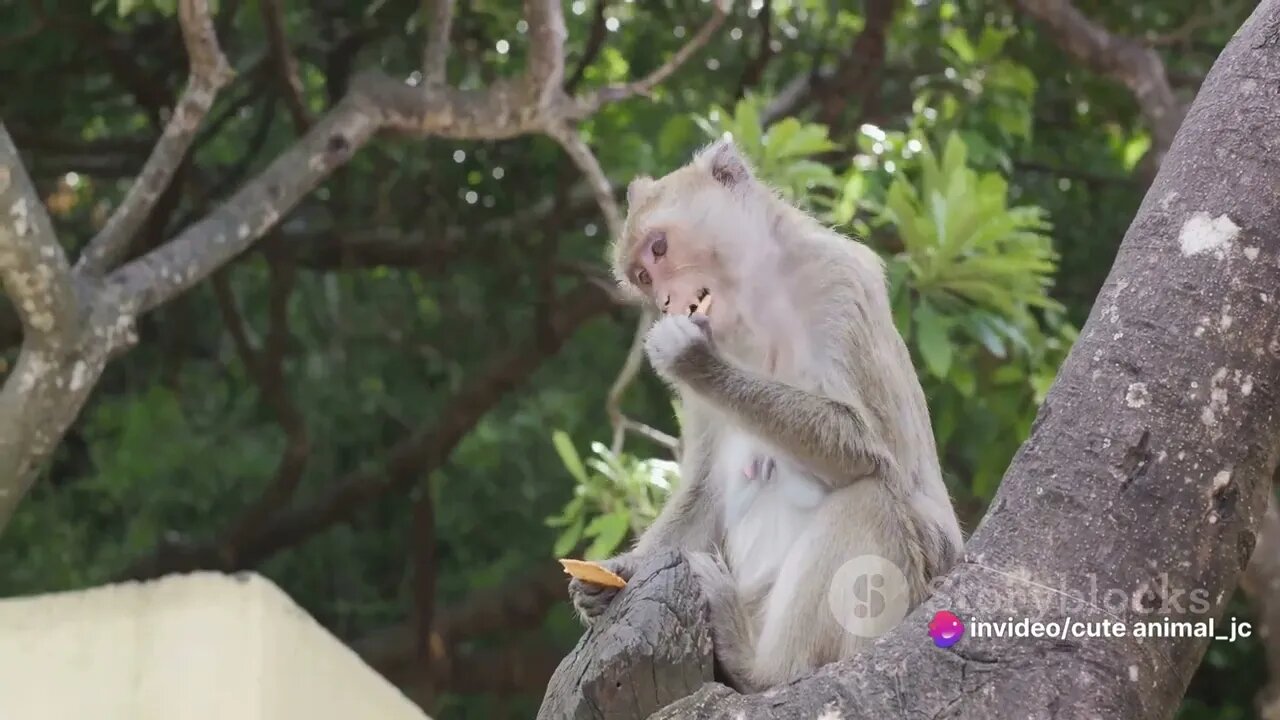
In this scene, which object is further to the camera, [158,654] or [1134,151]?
[1134,151]

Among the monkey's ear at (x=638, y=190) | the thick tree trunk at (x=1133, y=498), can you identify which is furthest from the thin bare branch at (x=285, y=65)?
the thick tree trunk at (x=1133, y=498)

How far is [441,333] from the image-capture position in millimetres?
8242

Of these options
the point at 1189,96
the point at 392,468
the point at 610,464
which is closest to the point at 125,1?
the point at 610,464

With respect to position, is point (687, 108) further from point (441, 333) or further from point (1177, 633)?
point (1177, 633)

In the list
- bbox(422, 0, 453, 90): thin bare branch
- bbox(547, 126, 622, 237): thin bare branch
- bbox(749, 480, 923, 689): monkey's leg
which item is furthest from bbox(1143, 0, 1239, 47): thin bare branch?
bbox(749, 480, 923, 689): monkey's leg

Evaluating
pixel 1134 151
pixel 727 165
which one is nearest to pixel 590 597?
pixel 727 165

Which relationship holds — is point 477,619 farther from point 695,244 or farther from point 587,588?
point 587,588

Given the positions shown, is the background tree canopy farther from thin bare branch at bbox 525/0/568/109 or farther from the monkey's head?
the monkey's head

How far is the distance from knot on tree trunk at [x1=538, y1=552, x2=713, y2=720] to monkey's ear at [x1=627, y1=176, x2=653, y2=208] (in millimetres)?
1509

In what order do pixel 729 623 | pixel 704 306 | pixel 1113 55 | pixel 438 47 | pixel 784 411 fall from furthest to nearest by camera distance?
pixel 1113 55 → pixel 438 47 → pixel 704 306 → pixel 784 411 → pixel 729 623

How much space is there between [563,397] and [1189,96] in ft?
13.1

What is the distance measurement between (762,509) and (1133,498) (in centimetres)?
133

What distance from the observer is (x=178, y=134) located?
4973 millimetres

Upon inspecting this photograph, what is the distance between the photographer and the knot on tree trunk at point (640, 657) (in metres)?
2.26
